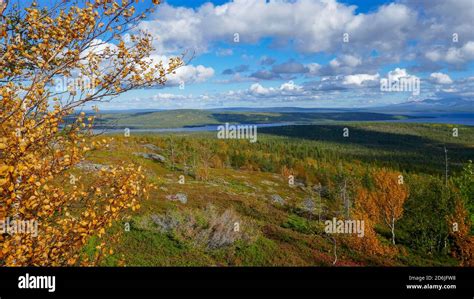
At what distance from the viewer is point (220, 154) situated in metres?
161

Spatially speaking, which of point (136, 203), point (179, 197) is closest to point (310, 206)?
point (179, 197)

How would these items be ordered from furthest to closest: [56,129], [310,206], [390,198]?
[310,206], [390,198], [56,129]

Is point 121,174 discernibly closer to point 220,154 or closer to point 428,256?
point 428,256

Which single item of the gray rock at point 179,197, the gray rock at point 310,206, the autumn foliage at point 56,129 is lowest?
the gray rock at point 310,206

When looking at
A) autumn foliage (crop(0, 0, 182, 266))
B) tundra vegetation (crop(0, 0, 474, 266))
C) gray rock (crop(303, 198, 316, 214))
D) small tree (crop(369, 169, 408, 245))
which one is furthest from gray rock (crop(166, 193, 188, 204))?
autumn foliage (crop(0, 0, 182, 266))

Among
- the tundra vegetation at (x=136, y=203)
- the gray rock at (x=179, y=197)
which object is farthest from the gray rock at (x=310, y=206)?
the gray rock at (x=179, y=197)

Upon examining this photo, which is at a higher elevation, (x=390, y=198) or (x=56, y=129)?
(x=56, y=129)

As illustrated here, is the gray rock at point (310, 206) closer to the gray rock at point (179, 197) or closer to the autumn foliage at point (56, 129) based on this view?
the gray rock at point (179, 197)

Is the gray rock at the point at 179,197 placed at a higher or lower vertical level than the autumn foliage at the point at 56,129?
lower

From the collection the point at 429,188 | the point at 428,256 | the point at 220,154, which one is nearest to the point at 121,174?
the point at 428,256

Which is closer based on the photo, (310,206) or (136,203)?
(136,203)

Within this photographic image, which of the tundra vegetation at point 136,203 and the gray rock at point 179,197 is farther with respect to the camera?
the gray rock at point 179,197

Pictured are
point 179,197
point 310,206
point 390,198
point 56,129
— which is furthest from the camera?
point 310,206

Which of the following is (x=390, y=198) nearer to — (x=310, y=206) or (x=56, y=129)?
(x=310, y=206)
